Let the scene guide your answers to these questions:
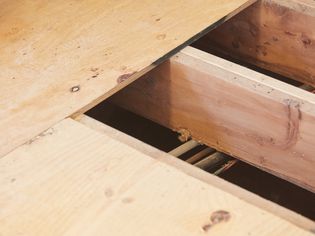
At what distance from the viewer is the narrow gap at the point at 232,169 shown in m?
1.72

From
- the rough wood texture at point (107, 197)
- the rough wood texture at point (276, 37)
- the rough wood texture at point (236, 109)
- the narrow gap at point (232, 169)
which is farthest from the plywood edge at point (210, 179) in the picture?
the rough wood texture at point (276, 37)

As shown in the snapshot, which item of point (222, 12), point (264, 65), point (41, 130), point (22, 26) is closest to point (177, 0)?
point (222, 12)

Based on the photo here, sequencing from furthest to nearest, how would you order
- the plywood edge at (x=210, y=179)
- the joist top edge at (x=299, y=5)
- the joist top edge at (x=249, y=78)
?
the joist top edge at (x=299, y=5) < the joist top edge at (x=249, y=78) < the plywood edge at (x=210, y=179)

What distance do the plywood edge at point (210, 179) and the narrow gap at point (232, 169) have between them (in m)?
0.44

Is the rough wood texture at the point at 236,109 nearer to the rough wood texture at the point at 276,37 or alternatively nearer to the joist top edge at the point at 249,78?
the joist top edge at the point at 249,78

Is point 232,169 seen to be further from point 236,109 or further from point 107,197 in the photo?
point 107,197

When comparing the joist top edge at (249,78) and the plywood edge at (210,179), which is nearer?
the plywood edge at (210,179)

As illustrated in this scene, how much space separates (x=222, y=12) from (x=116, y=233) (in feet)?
2.87

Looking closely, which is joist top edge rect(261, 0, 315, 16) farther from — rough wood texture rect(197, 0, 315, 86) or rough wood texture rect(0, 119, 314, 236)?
rough wood texture rect(0, 119, 314, 236)

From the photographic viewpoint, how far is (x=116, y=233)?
101cm

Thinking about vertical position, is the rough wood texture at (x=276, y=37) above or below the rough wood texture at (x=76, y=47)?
below

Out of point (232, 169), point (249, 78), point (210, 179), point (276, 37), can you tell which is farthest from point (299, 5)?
point (210, 179)

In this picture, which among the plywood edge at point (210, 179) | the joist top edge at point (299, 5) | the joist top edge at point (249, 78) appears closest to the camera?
the plywood edge at point (210, 179)

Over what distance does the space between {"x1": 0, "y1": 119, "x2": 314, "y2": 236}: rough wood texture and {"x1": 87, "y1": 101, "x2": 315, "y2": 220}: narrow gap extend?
0.51 metres
